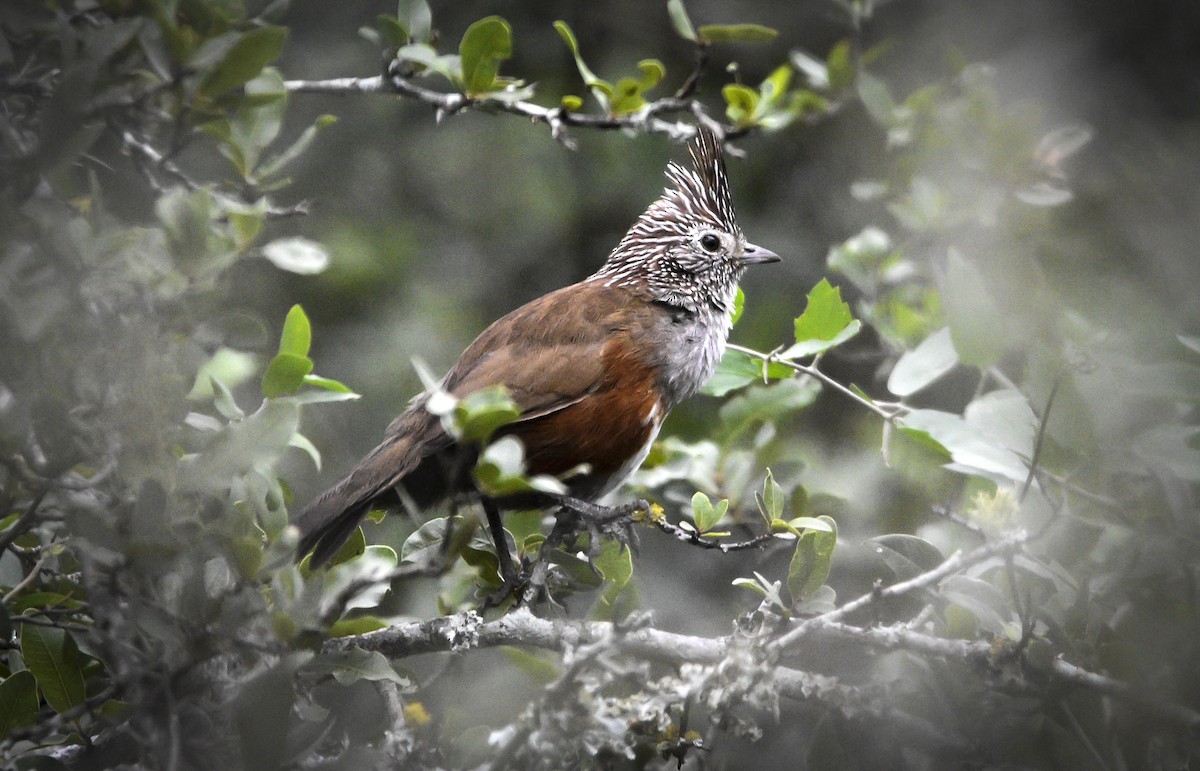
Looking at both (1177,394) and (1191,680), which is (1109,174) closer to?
(1177,394)

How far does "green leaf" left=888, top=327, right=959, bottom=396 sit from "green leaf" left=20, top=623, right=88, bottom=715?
221 cm

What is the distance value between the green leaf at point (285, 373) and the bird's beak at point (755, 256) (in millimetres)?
2230

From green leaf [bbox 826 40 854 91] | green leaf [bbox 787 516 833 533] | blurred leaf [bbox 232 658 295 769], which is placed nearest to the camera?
blurred leaf [bbox 232 658 295 769]

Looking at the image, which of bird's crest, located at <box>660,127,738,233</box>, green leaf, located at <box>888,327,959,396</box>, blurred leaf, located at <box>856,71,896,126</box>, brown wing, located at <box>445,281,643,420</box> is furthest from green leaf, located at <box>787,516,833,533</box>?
blurred leaf, located at <box>856,71,896,126</box>

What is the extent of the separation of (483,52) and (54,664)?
1751 mm

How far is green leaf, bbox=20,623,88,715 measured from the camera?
2172mm

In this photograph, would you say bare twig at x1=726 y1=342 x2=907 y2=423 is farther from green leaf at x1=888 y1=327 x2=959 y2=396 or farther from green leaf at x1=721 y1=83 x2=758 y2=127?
green leaf at x1=721 y1=83 x2=758 y2=127

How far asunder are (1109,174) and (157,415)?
4036 millimetres

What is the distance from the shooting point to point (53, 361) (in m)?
1.80

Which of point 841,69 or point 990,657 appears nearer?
point 990,657

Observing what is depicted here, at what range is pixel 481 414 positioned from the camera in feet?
6.25

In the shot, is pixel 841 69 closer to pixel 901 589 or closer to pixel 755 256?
pixel 755 256

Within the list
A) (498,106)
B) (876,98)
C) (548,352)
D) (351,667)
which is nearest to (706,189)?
(876,98)

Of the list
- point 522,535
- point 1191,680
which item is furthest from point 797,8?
point 1191,680
